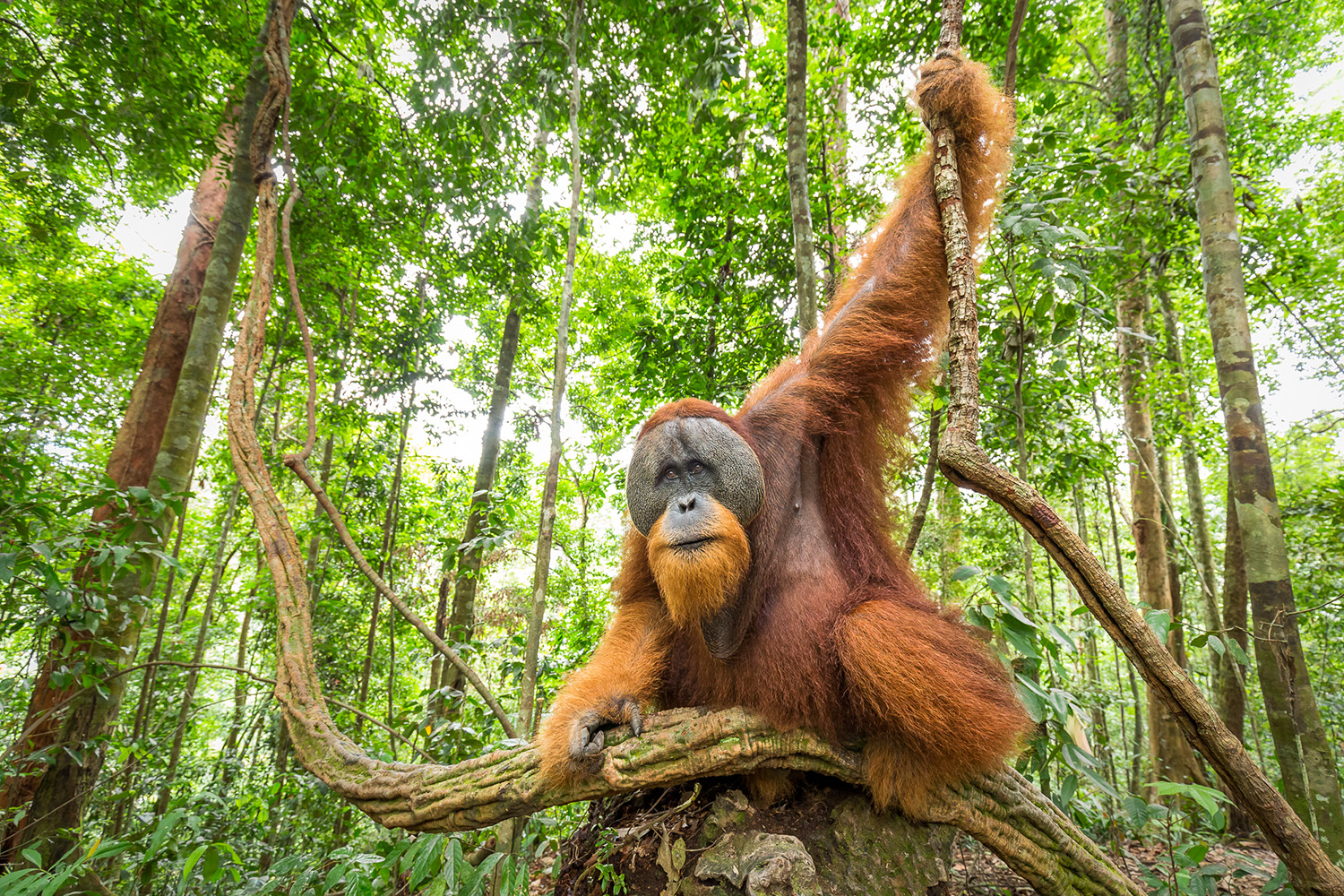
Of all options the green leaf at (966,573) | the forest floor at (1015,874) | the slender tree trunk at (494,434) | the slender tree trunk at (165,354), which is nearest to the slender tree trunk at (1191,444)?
the forest floor at (1015,874)

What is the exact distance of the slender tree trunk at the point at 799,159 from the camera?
2.90 meters

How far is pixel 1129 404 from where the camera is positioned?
677cm

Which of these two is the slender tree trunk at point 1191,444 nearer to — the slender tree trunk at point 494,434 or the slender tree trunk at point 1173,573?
the slender tree trunk at point 1173,573

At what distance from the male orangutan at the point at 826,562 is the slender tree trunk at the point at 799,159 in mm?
444

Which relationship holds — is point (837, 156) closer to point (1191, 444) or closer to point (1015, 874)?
point (1015, 874)

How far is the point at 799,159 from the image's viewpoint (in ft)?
10.1

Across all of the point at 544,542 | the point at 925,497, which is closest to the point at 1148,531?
the point at 925,497

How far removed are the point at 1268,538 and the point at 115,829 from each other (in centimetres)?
713

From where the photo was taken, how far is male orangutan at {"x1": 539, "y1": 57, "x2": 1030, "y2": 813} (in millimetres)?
1783

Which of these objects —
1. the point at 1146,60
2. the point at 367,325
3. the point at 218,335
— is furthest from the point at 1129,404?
the point at 367,325

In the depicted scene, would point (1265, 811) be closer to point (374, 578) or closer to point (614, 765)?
point (614, 765)

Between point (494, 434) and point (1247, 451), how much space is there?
603 centimetres

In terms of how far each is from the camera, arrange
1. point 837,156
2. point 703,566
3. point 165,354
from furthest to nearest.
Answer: point 165,354, point 837,156, point 703,566

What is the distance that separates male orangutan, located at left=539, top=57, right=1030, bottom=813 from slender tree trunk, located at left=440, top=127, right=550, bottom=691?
3092 mm
